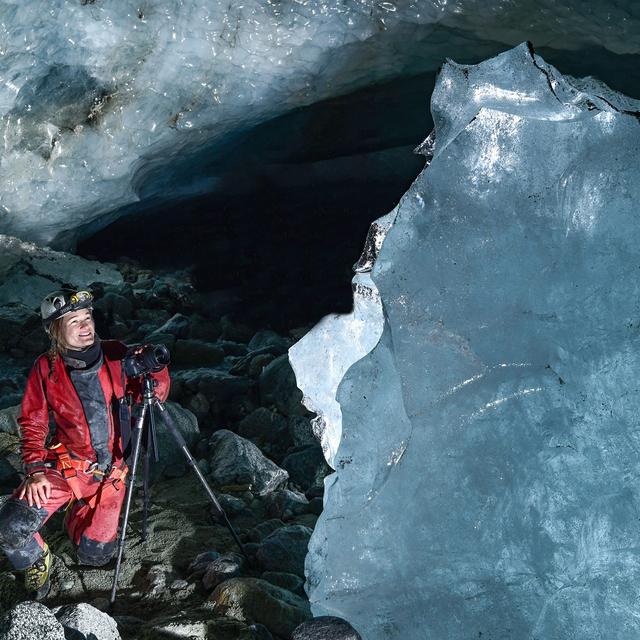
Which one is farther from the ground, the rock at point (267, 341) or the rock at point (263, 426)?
the rock at point (263, 426)

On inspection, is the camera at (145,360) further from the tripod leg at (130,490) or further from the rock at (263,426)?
the rock at (263,426)

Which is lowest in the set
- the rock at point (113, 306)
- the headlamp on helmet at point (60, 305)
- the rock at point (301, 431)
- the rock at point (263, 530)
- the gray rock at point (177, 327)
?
the gray rock at point (177, 327)

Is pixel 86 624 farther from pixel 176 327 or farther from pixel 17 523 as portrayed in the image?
pixel 176 327

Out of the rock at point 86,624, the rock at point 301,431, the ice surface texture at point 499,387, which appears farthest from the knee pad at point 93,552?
the rock at point 301,431

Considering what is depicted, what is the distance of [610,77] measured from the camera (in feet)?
19.8

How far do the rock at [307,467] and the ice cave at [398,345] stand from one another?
0.01 m

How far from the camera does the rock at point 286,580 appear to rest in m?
4.00

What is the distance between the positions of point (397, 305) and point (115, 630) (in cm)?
177

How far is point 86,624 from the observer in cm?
333

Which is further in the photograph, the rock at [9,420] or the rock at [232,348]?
the rock at [232,348]

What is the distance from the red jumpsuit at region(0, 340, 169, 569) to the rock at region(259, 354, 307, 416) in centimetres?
201

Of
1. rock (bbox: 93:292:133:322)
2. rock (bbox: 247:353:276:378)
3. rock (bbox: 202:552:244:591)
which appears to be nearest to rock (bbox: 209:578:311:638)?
rock (bbox: 202:552:244:591)

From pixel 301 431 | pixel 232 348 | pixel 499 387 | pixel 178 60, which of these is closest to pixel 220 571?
pixel 499 387

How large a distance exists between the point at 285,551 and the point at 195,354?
3.35 meters
